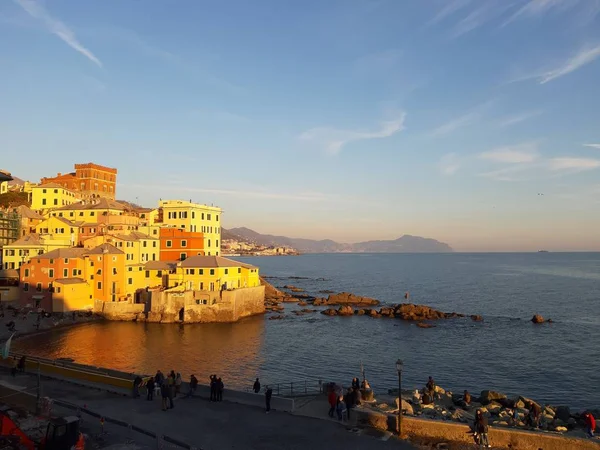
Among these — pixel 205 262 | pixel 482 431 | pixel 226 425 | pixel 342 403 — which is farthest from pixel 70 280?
pixel 482 431

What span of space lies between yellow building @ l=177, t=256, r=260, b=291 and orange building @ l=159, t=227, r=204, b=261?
7.32m

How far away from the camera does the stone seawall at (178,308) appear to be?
2581 inches

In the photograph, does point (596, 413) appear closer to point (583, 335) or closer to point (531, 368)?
point (531, 368)

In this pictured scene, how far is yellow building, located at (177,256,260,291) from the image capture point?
68.6 metres

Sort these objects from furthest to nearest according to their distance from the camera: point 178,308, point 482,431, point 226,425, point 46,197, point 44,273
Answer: point 46,197 < point 178,308 < point 44,273 < point 226,425 < point 482,431

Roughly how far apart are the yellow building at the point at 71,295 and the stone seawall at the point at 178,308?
184cm

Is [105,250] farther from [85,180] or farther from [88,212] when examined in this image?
[85,180]

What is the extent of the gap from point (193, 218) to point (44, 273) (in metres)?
25.6

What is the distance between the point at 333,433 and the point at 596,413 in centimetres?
2268

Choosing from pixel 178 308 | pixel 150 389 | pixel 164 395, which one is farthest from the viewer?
pixel 178 308

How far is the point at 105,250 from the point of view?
67500 millimetres

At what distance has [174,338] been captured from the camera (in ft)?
183

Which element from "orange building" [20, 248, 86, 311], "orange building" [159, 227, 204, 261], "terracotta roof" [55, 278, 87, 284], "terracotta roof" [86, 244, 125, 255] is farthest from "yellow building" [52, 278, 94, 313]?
"orange building" [159, 227, 204, 261]

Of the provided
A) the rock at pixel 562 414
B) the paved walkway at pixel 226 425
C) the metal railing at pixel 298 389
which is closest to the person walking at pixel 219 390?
the paved walkway at pixel 226 425
